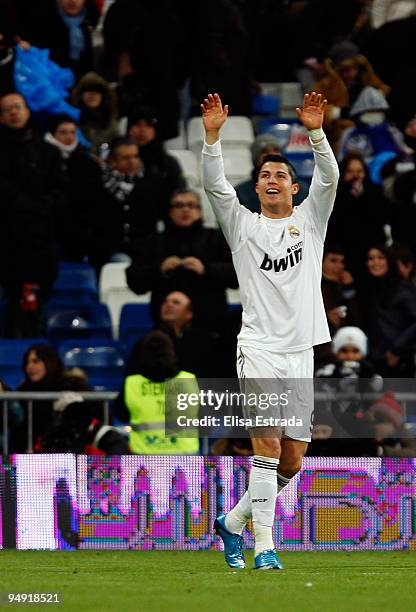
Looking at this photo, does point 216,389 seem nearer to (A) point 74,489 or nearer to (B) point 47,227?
(A) point 74,489

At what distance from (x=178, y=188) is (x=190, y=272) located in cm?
183

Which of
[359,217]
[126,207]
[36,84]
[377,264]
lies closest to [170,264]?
[126,207]

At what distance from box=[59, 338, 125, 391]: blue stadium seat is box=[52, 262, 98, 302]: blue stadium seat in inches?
50.2

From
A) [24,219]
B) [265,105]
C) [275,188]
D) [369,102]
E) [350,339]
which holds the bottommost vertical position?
[350,339]

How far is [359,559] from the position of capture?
41.8 ft

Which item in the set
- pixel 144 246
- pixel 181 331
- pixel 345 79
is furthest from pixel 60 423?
pixel 345 79

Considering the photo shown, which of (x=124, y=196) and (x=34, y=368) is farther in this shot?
(x=124, y=196)

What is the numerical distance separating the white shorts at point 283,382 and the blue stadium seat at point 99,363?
256 inches

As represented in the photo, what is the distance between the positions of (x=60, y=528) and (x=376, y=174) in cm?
772

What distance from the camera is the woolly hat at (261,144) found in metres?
19.8

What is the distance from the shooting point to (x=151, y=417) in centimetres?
1497

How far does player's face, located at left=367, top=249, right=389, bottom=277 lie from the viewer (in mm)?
17516

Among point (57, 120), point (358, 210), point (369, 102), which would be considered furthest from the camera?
point (369, 102)

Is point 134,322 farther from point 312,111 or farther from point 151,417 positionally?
point 312,111
